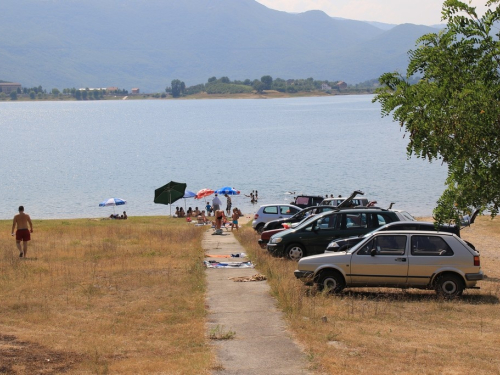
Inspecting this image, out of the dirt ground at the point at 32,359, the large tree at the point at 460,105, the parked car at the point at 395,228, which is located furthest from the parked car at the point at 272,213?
the dirt ground at the point at 32,359

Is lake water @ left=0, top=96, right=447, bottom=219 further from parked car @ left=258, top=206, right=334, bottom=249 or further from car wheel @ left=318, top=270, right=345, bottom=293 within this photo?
car wheel @ left=318, top=270, right=345, bottom=293

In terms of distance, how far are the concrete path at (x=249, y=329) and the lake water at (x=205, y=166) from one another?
38.1 metres

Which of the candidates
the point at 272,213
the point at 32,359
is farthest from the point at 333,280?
the point at 272,213

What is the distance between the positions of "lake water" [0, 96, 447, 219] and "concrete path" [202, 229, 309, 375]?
38098mm

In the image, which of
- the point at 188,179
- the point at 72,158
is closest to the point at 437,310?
the point at 188,179

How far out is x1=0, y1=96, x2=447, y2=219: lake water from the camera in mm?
63500

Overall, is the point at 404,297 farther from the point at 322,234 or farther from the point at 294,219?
the point at 294,219

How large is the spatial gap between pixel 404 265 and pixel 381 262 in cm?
48

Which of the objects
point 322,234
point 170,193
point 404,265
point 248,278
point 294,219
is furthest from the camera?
point 170,193

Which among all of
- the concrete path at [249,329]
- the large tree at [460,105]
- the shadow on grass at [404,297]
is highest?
the large tree at [460,105]

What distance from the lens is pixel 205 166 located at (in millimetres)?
89938

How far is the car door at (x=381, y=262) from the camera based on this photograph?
631 inches

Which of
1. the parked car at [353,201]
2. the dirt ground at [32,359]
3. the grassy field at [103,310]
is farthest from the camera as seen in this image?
the parked car at [353,201]

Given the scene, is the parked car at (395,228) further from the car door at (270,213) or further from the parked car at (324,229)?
the car door at (270,213)
